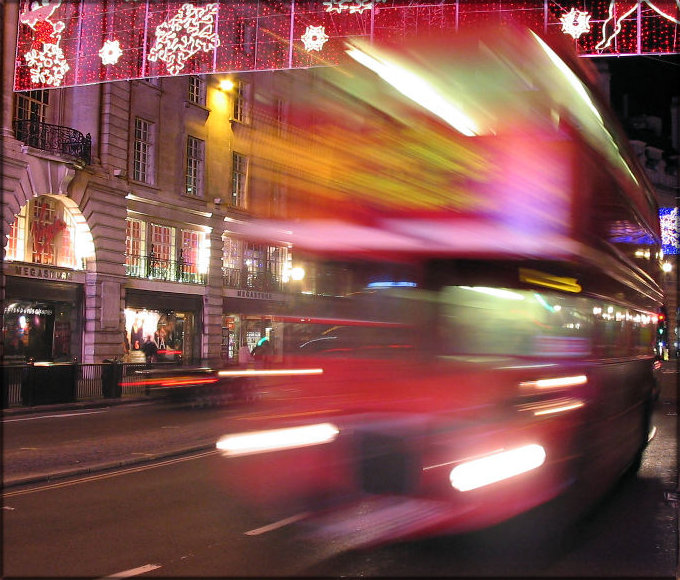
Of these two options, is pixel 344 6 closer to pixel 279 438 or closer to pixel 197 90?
pixel 279 438

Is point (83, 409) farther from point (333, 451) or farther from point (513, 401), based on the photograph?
point (513, 401)

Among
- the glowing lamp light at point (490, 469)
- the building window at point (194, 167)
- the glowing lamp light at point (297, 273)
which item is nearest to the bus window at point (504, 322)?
the glowing lamp light at point (490, 469)

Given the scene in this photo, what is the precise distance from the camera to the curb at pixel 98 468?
28.2 feet

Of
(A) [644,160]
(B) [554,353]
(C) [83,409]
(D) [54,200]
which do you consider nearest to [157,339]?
(D) [54,200]

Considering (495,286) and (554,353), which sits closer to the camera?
(495,286)

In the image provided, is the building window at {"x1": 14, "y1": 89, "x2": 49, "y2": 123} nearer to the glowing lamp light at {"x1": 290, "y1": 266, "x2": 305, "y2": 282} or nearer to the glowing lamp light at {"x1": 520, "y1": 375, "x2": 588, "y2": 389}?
the glowing lamp light at {"x1": 290, "y1": 266, "x2": 305, "y2": 282}

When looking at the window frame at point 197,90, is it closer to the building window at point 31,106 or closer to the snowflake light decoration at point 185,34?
the building window at point 31,106

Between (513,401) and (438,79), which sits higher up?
(438,79)

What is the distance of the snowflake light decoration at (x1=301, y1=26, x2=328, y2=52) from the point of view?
1125 centimetres

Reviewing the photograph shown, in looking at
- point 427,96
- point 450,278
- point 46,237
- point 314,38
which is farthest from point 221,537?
point 46,237

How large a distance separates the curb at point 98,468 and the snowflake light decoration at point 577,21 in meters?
9.08

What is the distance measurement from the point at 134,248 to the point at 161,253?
1.50 m

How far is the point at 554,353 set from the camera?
673 centimetres

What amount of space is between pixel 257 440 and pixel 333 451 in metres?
0.86
